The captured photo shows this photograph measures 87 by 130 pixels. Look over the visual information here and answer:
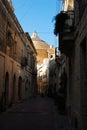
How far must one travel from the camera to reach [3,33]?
21.5 m

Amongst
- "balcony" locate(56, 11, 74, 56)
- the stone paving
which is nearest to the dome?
the stone paving

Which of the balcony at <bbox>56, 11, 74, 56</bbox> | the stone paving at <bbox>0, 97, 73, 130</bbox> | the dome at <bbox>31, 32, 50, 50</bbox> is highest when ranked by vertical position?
the dome at <bbox>31, 32, 50, 50</bbox>

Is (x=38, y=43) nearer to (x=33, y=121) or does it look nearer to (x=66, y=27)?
(x=33, y=121)

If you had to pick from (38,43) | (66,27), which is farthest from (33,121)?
(38,43)

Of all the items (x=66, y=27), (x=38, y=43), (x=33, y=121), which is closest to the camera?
(x=66, y=27)

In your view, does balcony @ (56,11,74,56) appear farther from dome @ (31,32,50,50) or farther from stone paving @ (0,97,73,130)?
dome @ (31,32,50,50)

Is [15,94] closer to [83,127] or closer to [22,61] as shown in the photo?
[22,61]

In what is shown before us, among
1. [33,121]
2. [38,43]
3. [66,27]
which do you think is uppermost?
[38,43]

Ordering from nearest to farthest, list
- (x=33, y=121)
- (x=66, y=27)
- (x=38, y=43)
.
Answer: (x=66, y=27), (x=33, y=121), (x=38, y=43)

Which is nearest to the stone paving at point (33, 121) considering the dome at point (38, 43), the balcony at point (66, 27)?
the balcony at point (66, 27)

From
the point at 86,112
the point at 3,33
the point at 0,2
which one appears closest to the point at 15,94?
the point at 3,33

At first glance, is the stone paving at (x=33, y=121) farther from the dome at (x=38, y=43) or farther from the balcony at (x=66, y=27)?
the dome at (x=38, y=43)

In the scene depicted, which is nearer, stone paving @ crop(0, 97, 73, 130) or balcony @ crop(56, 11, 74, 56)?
stone paving @ crop(0, 97, 73, 130)

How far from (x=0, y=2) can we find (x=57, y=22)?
26.3 feet
